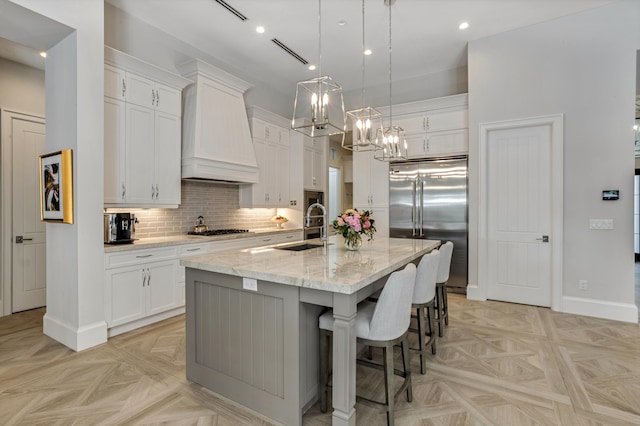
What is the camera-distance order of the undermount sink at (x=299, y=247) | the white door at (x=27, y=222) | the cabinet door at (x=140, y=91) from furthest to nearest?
the white door at (x=27, y=222) → the cabinet door at (x=140, y=91) → the undermount sink at (x=299, y=247)

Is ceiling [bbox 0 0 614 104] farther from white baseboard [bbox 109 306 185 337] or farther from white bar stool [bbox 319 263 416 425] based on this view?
white baseboard [bbox 109 306 185 337]

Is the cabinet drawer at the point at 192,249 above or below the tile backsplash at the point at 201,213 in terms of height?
below

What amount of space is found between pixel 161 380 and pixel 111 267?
1.33 m

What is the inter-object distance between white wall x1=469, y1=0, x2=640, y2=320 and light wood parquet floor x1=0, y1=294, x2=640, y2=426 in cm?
64

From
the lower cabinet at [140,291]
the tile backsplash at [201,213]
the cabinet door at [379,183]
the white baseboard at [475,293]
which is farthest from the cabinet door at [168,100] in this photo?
the white baseboard at [475,293]

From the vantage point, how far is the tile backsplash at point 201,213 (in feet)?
13.7

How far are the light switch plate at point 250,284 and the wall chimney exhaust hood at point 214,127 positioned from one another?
248cm

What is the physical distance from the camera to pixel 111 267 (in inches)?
Result: 127

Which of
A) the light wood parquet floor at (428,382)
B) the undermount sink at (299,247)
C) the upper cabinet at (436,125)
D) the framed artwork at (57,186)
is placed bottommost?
the light wood parquet floor at (428,382)

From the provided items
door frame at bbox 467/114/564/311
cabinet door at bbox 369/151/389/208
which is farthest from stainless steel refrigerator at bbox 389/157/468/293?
door frame at bbox 467/114/564/311

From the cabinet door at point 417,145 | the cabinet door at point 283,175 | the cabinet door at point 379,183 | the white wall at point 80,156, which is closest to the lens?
the white wall at point 80,156

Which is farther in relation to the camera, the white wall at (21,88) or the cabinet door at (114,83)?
the white wall at (21,88)

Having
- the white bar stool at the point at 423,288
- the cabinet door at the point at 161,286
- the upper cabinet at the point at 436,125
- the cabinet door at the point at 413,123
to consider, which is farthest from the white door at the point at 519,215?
the cabinet door at the point at 161,286

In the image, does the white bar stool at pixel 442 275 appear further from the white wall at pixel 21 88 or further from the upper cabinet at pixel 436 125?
the white wall at pixel 21 88
